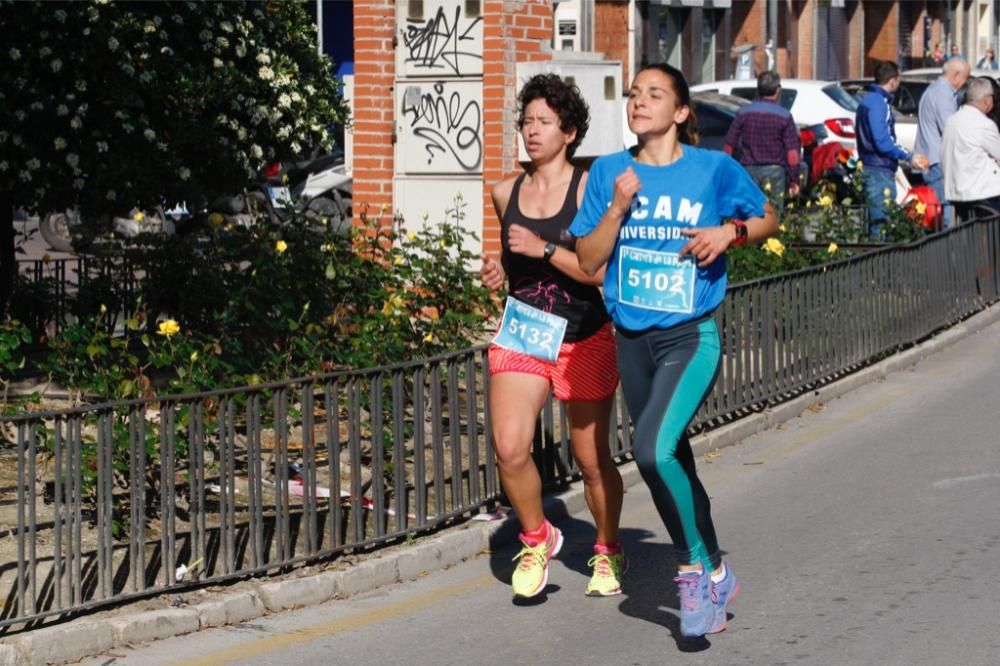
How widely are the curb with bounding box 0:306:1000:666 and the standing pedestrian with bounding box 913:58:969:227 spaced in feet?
28.9

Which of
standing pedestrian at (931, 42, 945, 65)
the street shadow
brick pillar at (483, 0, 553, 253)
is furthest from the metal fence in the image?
standing pedestrian at (931, 42, 945, 65)

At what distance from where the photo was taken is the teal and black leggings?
20.3ft

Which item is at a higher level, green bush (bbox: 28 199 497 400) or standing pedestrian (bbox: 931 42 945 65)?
standing pedestrian (bbox: 931 42 945 65)

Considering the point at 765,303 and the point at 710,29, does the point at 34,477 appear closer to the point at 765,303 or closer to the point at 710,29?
the point at 765,303

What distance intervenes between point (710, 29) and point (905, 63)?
14.9 metres

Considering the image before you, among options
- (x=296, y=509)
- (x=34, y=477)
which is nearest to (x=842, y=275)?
(x=296, y=509)

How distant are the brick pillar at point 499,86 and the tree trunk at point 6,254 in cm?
367

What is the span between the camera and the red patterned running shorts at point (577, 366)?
270 inches

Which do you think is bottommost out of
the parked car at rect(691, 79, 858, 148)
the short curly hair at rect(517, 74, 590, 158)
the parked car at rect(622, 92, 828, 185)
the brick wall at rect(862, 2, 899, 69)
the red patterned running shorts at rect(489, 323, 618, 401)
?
the red patterned running shorts at rect(489, 323, 618, 401)

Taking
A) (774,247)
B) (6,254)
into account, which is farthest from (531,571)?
(774,247)

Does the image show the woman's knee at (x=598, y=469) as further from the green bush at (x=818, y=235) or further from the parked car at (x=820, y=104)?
the parked car at (x=820, y=104)

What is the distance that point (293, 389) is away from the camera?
24.6 ft

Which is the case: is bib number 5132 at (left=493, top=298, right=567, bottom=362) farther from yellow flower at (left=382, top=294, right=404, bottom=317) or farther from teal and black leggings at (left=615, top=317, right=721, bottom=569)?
yellow flower at (left=382, top=294, right=404, bottom=317)

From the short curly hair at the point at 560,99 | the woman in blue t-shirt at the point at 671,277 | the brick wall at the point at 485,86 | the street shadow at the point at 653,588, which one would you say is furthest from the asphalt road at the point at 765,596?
the brick wall at the point at 485,86
